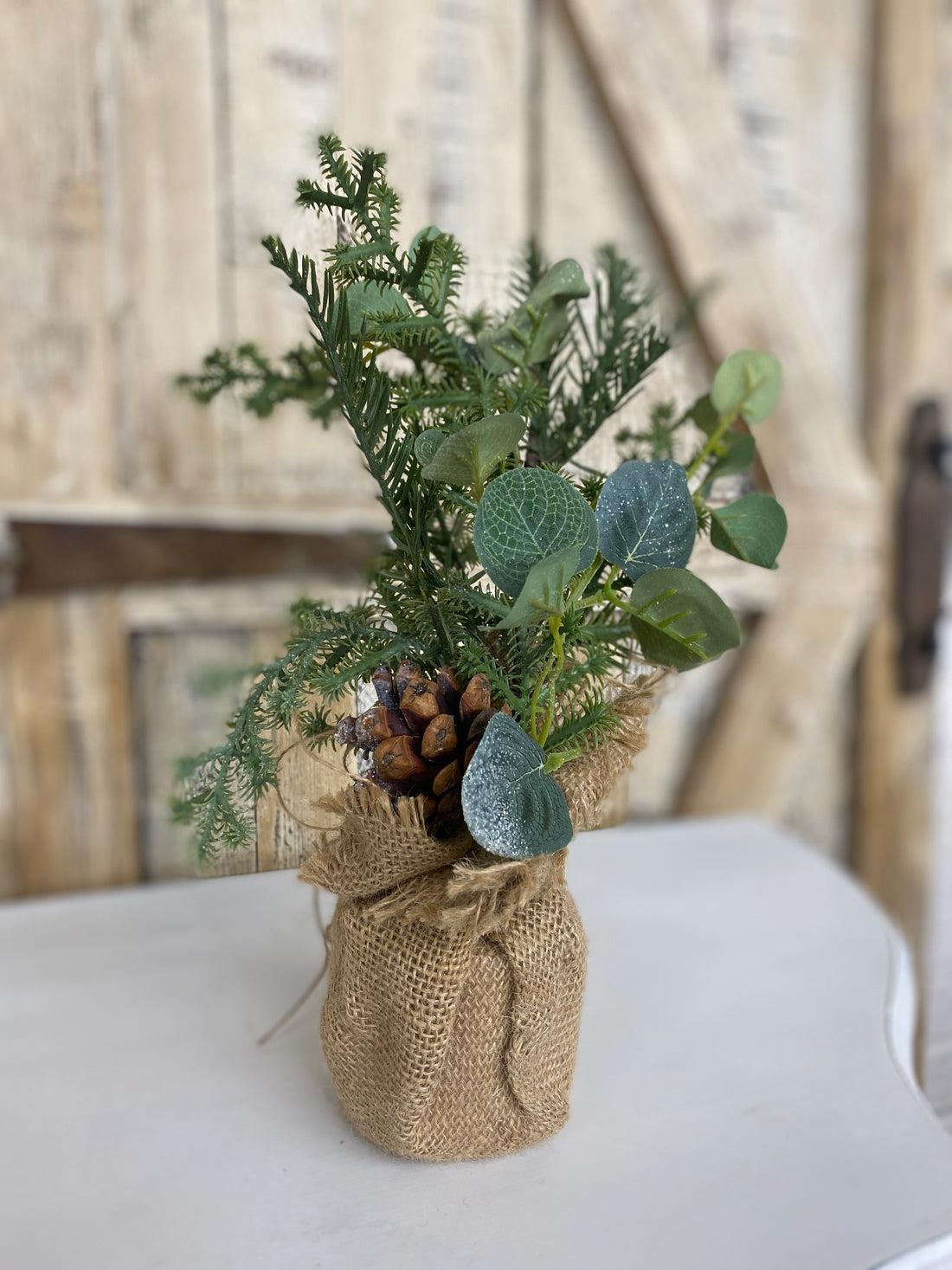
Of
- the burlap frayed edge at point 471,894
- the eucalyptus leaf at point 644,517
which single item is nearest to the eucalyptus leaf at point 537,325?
the eucalyptus leaf at point 644,517

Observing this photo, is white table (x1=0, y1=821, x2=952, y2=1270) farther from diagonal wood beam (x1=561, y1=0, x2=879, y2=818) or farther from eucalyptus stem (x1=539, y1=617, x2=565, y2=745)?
diagonal wood beam (x1=561, y1=0, x2=879, y2=818)

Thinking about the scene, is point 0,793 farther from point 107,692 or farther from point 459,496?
point 459,496

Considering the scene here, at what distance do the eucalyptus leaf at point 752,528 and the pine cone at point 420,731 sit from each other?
15 centimetres

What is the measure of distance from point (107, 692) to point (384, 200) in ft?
2.35

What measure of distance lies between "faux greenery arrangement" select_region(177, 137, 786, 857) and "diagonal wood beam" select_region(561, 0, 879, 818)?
71 centimetres

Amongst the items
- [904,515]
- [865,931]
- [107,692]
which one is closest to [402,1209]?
[865,931]

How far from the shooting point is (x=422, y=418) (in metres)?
0.48

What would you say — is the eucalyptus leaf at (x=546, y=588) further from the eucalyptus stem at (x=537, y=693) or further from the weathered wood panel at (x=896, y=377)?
the weathered wood panel at (x=896, y=377)

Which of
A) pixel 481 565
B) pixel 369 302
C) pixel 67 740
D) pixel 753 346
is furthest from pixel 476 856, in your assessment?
pixel 753 346

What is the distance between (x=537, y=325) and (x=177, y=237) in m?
0.62

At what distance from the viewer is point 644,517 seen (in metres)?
0.42

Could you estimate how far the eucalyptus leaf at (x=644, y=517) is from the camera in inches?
16.5

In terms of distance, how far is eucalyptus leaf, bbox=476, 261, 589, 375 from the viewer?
474 mm

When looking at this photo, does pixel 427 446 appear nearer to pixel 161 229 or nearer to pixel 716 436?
pixel 716 436
